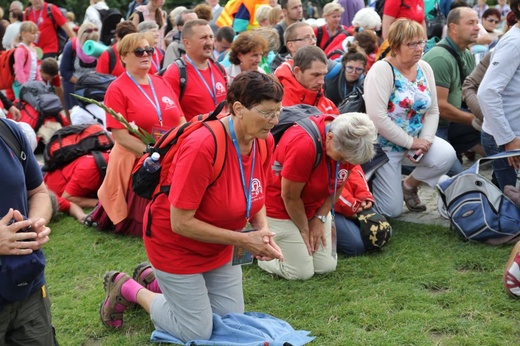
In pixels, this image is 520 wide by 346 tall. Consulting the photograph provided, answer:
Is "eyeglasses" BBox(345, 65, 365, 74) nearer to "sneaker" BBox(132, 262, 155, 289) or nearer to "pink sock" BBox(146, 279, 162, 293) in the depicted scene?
"sneaker" BBox(132, 262, 155, 289)

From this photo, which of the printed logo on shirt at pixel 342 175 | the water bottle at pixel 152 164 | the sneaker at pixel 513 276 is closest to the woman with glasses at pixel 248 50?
the printed logo on shirt at pixel 342 175

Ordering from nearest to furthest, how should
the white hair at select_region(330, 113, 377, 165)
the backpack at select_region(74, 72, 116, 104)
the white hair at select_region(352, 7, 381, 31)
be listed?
the white hair at select_region(330, 113, 377, 165), the backpack at select_region(74, 72, 116, 104), the white hair at select_region(352, 7, 381, 31)

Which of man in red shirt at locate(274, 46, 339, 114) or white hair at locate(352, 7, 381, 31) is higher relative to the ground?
man in red shirt at locate(274, 46, 339, 114)

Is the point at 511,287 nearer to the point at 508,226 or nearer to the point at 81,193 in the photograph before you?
the point at 508,226

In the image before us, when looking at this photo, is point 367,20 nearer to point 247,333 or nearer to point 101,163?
point 101,163

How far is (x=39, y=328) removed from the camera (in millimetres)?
3457

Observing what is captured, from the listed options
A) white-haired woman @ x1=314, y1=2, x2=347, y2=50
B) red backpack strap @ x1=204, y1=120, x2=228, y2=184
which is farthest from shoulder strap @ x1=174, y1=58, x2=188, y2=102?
white-haired woman @ x1=314, y1=2, x2=347, y2=50

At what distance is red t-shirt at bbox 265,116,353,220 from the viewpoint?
510 centimetres

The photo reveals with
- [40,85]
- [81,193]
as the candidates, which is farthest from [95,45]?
[81,193]

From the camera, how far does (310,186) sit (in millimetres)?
5309

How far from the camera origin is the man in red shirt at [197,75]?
22.7ft

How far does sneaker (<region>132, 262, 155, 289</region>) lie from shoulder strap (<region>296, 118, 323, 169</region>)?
1.38 metres

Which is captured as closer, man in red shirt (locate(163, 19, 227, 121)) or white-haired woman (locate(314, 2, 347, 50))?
man in red shirt (locate(163, 19, 227, 121))

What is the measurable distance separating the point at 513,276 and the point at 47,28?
447 inches
